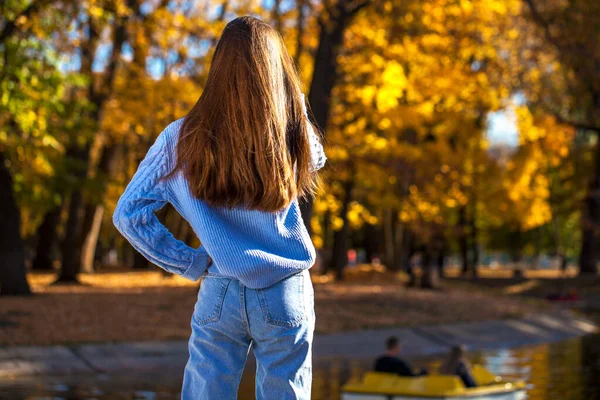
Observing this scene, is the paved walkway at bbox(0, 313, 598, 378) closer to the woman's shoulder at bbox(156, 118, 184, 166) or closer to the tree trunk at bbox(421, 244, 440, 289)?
the tree trunk at bbox(421, 244, 440, 289)

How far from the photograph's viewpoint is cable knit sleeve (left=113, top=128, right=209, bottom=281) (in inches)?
142

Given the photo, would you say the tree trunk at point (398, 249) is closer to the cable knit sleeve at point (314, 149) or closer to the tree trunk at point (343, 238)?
the tree trunk at point (343, 238)

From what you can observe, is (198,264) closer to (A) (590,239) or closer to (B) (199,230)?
(B) (199,230)

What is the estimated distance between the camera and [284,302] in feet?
11.6

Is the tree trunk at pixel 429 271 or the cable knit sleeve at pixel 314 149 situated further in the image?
the tree trunk at pixel 429 271

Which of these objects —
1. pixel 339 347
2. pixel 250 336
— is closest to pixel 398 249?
pixel 339 347

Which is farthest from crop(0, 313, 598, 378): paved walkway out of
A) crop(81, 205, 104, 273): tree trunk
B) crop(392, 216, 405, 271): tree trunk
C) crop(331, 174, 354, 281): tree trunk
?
crop(392, 216, 405, 271): tree trunk

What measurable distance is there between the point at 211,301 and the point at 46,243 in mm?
38730

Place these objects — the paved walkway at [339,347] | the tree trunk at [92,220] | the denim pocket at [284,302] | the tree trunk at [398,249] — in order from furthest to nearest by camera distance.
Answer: the tree trunk at [398,249], the tree trunk at [92,220], the paved walkway at [339,347], the denim pocket at [284,302]

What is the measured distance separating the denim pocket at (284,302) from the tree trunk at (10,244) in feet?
63.1

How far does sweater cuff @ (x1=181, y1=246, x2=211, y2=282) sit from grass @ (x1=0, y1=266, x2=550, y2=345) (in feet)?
46.3

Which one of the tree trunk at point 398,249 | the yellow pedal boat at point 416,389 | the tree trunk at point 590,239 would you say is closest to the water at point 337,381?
the yellow pedal boat at point 416,389

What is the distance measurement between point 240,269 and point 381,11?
17615 millimetres

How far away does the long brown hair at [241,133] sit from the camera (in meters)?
3.54
